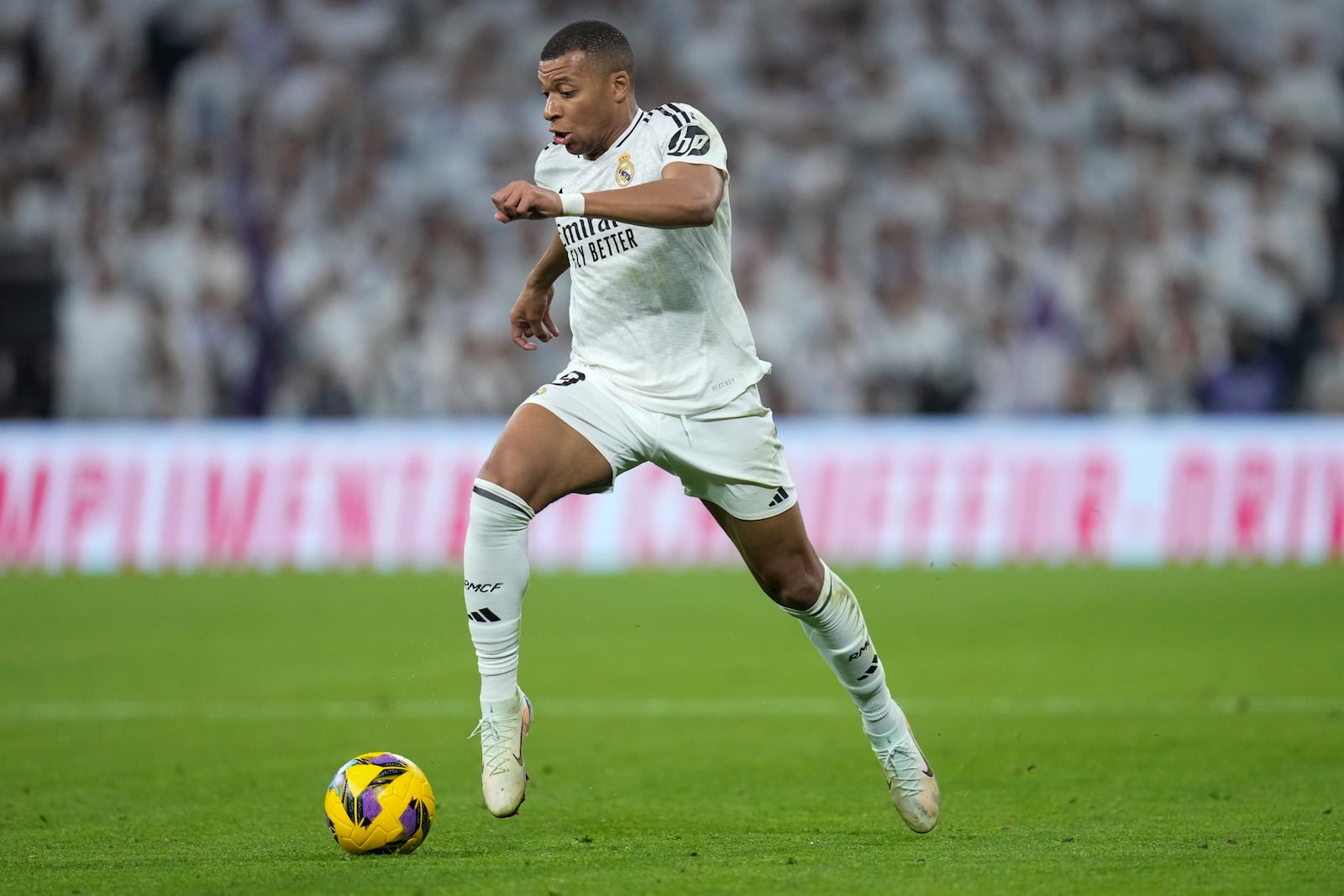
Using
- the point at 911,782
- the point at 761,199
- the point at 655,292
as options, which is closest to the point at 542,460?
the point at 655,292

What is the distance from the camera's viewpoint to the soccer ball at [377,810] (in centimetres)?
502

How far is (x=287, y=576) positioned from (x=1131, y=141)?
9.44 metres

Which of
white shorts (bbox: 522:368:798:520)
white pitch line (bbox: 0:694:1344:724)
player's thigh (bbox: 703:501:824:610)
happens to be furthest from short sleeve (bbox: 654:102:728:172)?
white pitch line (bbox: 0:694:1344:724)

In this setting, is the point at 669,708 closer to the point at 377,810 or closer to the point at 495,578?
the point at 495,578

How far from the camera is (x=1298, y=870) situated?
15.4 ft

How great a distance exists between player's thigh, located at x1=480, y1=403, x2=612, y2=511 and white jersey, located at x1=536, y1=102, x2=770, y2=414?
227mm

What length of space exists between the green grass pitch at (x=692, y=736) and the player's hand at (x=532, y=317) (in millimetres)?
1544

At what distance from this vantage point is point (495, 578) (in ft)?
17.3

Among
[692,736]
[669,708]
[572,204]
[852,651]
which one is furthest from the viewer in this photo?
[669,708]

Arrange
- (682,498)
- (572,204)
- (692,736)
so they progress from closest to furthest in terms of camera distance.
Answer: (572,204) → (692,736) → (682,498)

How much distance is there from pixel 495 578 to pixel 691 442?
696 millimetres

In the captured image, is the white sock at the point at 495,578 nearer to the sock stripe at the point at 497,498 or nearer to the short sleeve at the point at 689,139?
the sock stripe at the point at 497,498

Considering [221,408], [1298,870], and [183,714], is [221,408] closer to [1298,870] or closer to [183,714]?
[183,714]

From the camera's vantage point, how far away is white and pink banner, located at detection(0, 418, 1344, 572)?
50.8 feet
